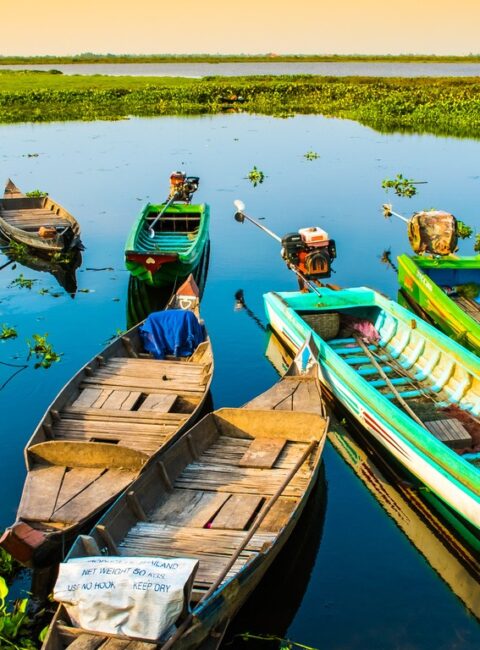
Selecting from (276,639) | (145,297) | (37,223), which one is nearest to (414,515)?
(276,639)

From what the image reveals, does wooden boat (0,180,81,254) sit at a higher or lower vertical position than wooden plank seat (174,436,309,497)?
higher

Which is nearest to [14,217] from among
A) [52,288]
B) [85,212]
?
[85,212]

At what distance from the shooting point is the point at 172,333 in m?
14.2

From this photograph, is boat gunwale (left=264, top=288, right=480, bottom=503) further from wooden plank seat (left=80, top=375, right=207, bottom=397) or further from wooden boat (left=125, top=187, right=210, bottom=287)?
wooden boat (left=125, top=187, right=210, bottom=287)

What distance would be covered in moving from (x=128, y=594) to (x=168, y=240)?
16.1 meters

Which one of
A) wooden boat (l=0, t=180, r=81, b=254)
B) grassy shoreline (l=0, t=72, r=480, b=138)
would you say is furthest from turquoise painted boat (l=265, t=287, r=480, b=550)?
grassy shoreline (l=0, t=72, r=480, b=138)

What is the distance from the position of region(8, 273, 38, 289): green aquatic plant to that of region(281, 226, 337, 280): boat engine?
8203mm

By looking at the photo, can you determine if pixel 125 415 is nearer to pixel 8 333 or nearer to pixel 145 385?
pixel 145 385

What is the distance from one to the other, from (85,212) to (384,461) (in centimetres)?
2025

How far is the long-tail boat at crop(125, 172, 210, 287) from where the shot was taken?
1809cm

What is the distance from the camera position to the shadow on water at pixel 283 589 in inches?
334

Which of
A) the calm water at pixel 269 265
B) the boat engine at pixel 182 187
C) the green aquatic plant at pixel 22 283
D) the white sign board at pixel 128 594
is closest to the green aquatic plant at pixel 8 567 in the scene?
the calm water at pixel 269 265

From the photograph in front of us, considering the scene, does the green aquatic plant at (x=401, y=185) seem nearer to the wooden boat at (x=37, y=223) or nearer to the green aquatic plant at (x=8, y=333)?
the wooden boat at (x=37, y=223)

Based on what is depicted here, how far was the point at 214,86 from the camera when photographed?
76.4 meters
